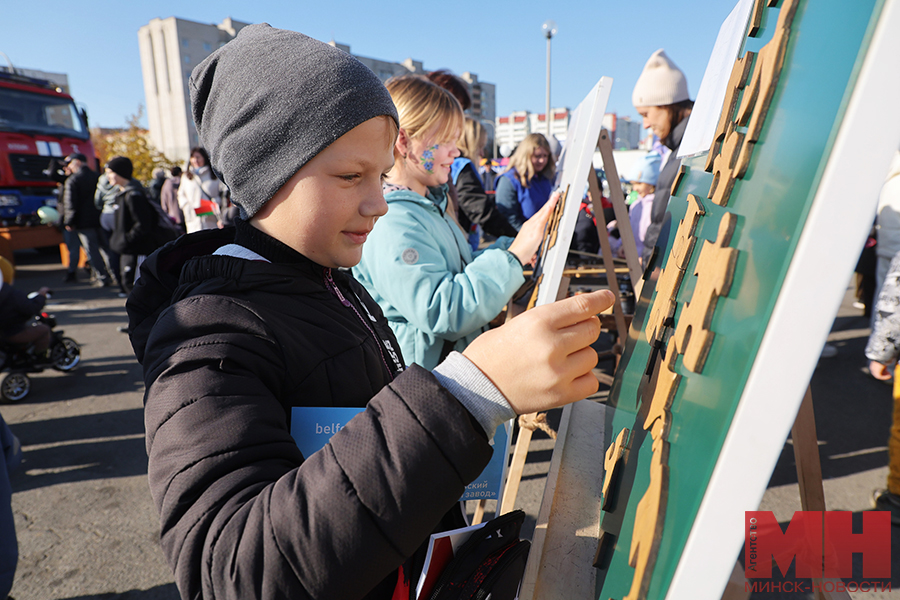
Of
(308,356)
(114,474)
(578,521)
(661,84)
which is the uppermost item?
(661,84)

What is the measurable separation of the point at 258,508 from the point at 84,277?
1069 cm

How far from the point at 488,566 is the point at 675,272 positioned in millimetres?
578

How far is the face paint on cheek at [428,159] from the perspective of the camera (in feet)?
5.62

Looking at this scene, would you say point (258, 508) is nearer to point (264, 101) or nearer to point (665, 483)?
point (665, 483)

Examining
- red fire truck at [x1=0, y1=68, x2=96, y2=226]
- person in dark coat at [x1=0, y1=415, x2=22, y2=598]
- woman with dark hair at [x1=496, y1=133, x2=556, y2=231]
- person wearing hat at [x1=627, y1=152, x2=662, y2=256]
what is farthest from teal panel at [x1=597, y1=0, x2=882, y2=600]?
red fire truck at [x1=0, y1=68, x2=96, y2=226]

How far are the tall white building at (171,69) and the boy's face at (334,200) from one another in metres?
55.6

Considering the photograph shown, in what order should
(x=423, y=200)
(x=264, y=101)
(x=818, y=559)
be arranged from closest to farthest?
1. (x=264, y=101)
2. (x=818, y=559)
3. (x=423, y=200)

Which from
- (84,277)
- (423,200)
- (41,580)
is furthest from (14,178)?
(423,200)

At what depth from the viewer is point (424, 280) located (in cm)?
150

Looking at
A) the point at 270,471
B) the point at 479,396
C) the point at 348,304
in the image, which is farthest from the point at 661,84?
the point at 270,471

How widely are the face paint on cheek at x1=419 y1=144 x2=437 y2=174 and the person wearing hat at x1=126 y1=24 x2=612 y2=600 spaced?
76 cm

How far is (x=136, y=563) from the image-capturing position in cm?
233

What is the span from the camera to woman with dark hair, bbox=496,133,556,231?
185 inches

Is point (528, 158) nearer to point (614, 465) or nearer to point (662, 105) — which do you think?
point (662, 105)
